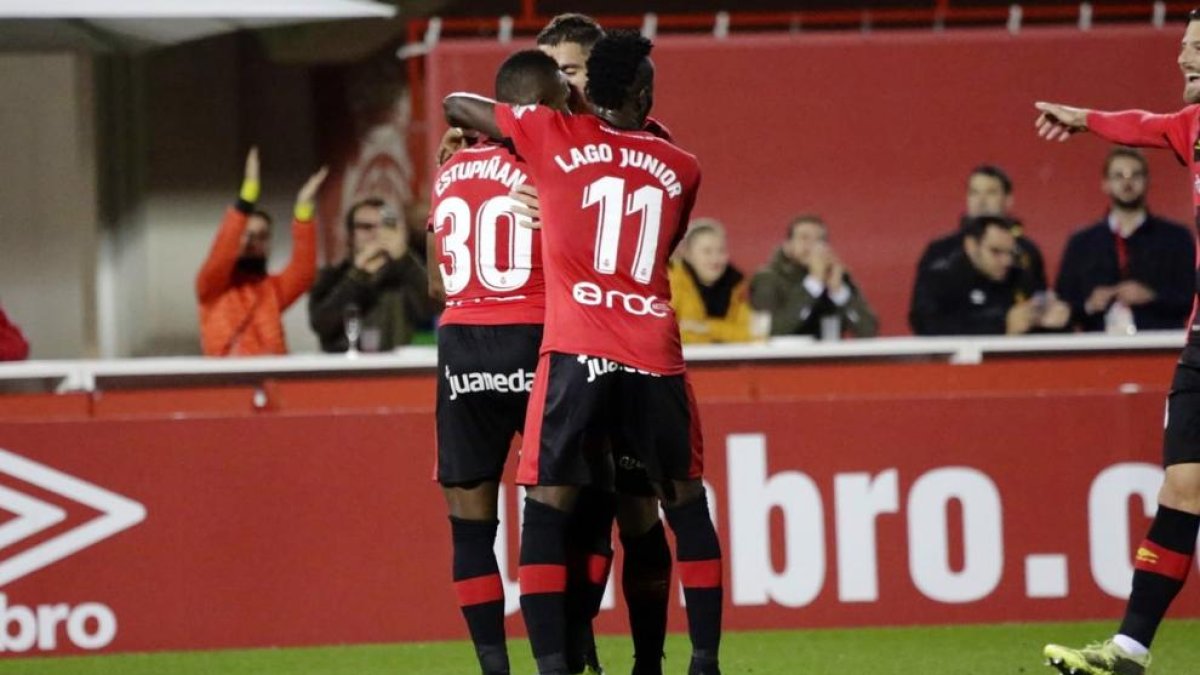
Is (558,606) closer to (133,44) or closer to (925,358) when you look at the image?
(925,358)

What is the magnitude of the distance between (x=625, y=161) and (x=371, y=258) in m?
4.87

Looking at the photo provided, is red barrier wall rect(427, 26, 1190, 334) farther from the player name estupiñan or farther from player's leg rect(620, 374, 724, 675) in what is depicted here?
player's leg rect(620, 374, 724, 675)

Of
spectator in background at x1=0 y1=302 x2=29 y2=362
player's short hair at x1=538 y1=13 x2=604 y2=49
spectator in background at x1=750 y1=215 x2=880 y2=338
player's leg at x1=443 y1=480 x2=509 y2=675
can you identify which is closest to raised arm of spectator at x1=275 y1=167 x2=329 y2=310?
spectator in background at x1=0 y1=302 x2=29 y2=362

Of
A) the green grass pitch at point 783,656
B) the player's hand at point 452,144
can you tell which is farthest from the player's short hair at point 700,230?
the player's hand at point 452,144

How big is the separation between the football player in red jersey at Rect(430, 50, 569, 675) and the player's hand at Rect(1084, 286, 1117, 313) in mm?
4851

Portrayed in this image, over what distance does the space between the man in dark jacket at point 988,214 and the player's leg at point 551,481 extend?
16.4ft

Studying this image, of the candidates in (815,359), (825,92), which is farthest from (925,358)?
(825,92)

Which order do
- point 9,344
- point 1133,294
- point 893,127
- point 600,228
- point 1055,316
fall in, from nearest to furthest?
point 600,228, point 9,344, point 1055,316, point 1133,294, point 893,127

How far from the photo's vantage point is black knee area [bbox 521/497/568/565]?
6836mm

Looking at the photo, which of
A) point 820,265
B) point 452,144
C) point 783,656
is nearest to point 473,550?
point 452,144

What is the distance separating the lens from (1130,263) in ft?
38.1

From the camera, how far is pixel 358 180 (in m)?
16.6

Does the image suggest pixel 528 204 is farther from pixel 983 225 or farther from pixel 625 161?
pixel 983 225

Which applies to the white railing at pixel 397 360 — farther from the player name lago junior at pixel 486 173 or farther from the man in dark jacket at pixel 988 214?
the player name lago junior at pixel 486 173
